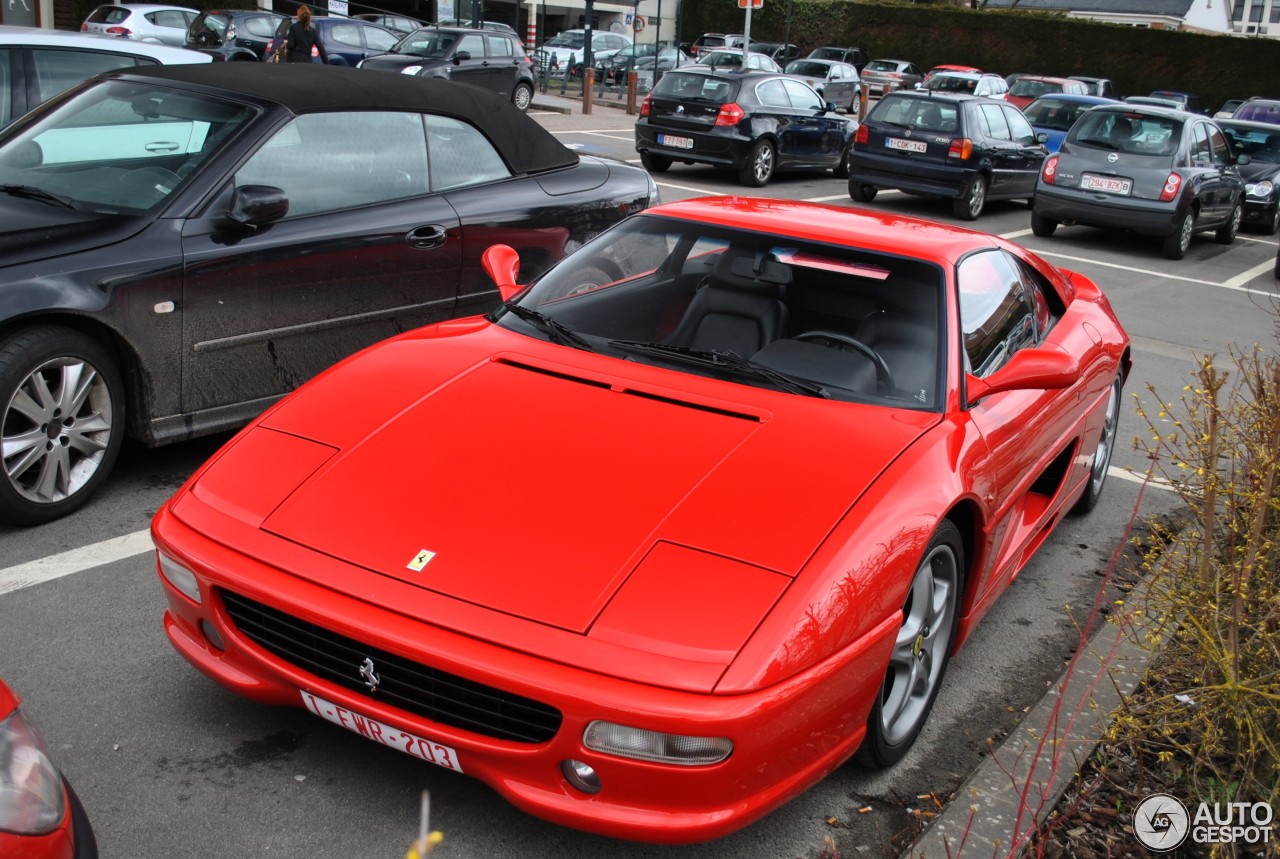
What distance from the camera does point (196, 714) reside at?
3338mm

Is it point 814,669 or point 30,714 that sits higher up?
Result: point 814,669

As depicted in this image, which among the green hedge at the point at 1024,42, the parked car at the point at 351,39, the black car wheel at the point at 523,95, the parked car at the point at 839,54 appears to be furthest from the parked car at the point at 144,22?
the parked car at the point at 839,54

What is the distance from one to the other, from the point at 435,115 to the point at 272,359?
61.7 inches

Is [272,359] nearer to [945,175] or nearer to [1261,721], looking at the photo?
[1261,721]

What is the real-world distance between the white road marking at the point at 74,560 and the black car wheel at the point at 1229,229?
49.8 ft

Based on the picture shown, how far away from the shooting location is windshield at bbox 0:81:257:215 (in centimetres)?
493

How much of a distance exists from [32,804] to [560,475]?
1451mm

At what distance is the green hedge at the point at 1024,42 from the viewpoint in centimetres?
4572

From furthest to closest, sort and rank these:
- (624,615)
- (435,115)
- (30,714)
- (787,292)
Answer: (435,115) → (787,292) → (30,714) → (624,615)

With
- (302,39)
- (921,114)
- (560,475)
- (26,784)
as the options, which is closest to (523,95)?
(302,39)

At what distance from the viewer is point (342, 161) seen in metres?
5.45

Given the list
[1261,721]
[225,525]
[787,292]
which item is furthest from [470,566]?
[1261,721]

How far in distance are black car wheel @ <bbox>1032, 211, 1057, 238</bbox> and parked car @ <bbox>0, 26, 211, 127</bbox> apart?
11057mm

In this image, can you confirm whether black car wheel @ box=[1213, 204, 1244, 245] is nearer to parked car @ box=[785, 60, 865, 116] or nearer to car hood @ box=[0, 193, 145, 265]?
Answer: car hood @ box=[0, 193, 145, 265]
